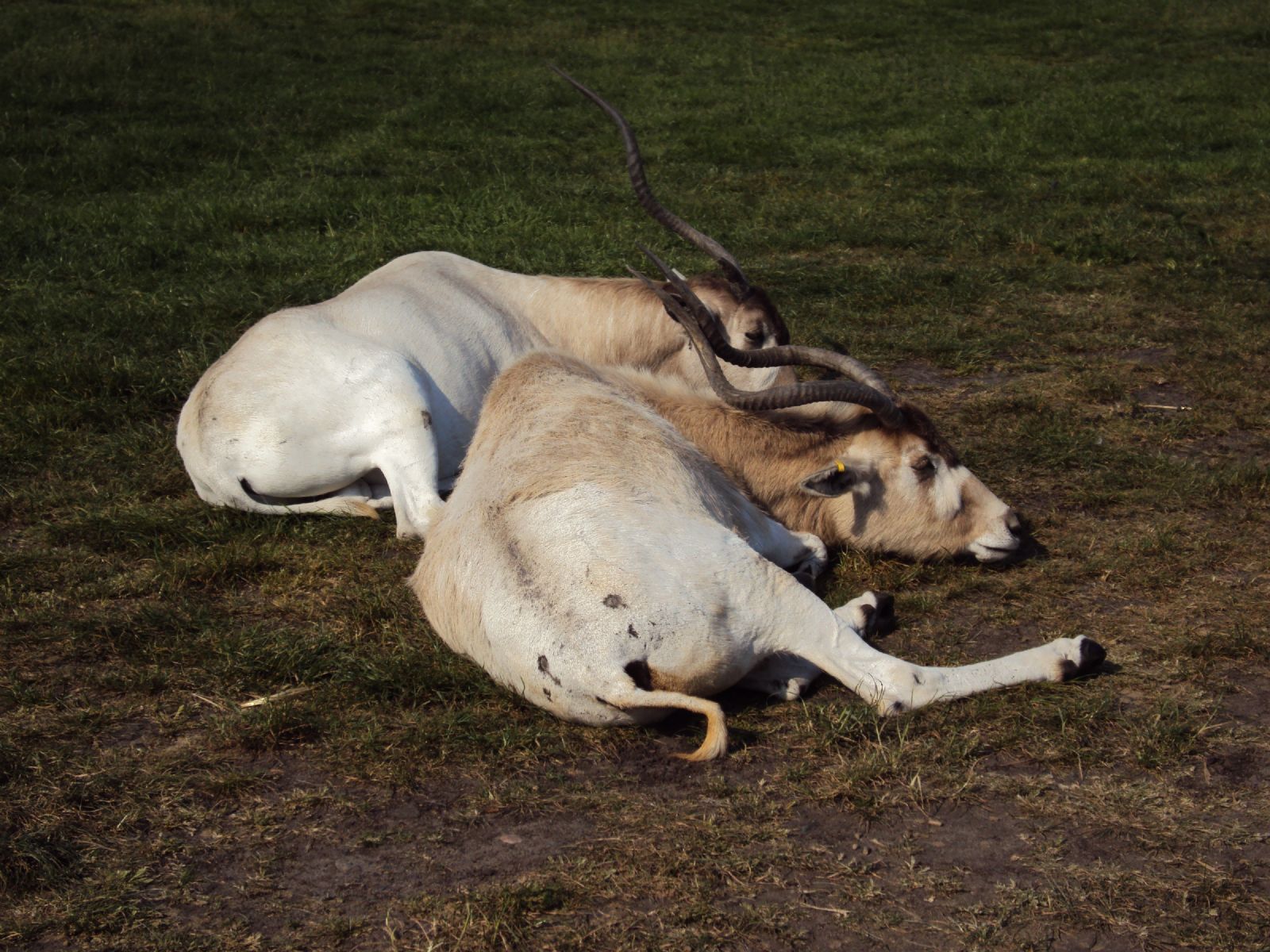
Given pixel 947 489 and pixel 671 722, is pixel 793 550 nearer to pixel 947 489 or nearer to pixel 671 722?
pixel 947 489

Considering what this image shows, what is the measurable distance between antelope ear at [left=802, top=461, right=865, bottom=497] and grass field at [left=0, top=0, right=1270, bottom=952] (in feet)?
0.99

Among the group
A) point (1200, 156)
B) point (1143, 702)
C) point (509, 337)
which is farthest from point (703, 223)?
point (1143, 702)

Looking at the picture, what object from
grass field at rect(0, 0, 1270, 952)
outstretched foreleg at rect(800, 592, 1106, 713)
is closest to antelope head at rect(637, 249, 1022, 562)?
grass field at rect(0, 0, 1270, 952)

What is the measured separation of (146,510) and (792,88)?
39.0 ft

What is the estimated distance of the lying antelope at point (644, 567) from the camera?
3.89 meters

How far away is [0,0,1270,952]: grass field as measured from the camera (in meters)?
3.33

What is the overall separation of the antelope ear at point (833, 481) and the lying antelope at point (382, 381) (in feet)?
3.51

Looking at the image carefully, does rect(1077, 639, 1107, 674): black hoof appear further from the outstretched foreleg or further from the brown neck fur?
the brown neck fur

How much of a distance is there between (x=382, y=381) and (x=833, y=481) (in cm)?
188

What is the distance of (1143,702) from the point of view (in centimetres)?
417

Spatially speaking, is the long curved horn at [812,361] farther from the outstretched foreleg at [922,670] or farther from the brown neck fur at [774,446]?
the outstretched foreleg at [922,670]

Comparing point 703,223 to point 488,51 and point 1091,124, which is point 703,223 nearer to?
point 1091,124

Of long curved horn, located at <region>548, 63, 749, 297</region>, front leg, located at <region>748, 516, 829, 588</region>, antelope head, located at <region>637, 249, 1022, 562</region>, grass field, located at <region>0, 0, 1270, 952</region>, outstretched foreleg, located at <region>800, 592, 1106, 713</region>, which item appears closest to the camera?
grass field, located at <region>0, 0, 1270, 952</region>

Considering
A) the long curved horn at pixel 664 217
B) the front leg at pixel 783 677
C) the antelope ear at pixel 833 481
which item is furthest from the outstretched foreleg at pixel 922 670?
the long curved horn at pixel 664 217
